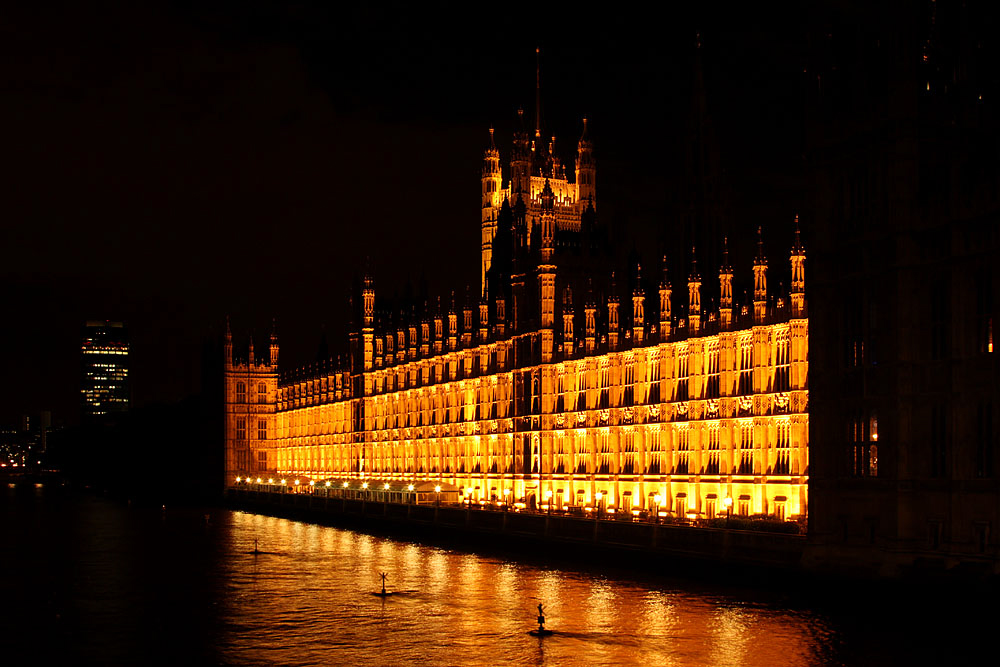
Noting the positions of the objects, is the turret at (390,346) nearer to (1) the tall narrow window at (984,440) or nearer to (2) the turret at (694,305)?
(2) the turret at (694,305)

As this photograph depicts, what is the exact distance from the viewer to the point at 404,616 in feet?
177

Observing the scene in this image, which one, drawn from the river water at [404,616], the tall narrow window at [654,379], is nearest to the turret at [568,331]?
the tall narrow window at [654,379]

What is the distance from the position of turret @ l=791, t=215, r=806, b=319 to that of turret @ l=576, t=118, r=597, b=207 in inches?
3021

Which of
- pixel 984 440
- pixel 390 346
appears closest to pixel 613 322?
pixel 984 440

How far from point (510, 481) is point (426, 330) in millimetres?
27813

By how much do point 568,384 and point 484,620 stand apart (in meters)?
46.2

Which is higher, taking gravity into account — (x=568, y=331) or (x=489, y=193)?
(x=489, y=193)

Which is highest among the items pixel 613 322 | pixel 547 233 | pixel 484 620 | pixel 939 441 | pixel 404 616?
pixel 547 233

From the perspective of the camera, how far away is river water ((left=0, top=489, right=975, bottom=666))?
44312 mm

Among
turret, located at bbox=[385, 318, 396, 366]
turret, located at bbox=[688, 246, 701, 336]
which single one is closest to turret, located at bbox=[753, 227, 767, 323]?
turret, located at bbox=[688, 246, 701, 336]

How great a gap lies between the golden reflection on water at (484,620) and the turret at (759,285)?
1887cm

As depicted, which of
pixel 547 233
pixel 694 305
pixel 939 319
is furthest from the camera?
pixel 547 233

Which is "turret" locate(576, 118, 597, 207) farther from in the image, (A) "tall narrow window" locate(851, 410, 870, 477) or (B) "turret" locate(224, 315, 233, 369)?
(A) "tall narrow window" locate(851, 410, 870, 477)

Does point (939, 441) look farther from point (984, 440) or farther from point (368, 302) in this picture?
point (368, 302)
